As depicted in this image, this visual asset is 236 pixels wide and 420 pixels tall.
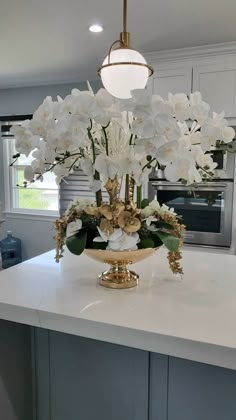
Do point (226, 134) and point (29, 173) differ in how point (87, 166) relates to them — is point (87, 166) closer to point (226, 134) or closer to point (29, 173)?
point (29, 173)

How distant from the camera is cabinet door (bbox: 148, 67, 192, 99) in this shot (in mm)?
2773

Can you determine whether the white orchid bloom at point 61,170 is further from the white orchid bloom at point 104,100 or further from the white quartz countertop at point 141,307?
the white quartz countertop at point 141,307

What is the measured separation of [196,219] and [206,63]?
124 centimetres

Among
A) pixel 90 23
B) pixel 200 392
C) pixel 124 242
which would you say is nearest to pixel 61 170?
pixel 124 242

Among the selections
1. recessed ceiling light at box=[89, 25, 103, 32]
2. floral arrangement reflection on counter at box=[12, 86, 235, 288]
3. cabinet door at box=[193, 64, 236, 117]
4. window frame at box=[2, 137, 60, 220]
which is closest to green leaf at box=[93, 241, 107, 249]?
floral arrangement reflection on counter at box=[12, 86, 235, 288]

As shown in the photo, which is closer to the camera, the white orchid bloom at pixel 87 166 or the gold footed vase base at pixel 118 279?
the white orchid bloom at pixel 87 166

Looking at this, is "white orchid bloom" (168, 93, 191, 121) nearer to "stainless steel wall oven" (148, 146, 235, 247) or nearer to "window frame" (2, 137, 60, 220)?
"stainless steel wall oven" (148, 146, 235, 247)

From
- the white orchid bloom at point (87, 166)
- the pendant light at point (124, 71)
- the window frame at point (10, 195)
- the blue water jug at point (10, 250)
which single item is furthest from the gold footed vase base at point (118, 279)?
the blue water jug at point (10, 250)

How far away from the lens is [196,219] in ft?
9.37

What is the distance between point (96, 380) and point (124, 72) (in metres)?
1.13

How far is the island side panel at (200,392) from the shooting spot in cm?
101

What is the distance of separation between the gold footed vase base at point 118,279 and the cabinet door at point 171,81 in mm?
1974

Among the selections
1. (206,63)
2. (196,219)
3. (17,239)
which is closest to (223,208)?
(196,219)

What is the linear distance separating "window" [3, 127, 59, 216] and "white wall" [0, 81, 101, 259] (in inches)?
3.7
